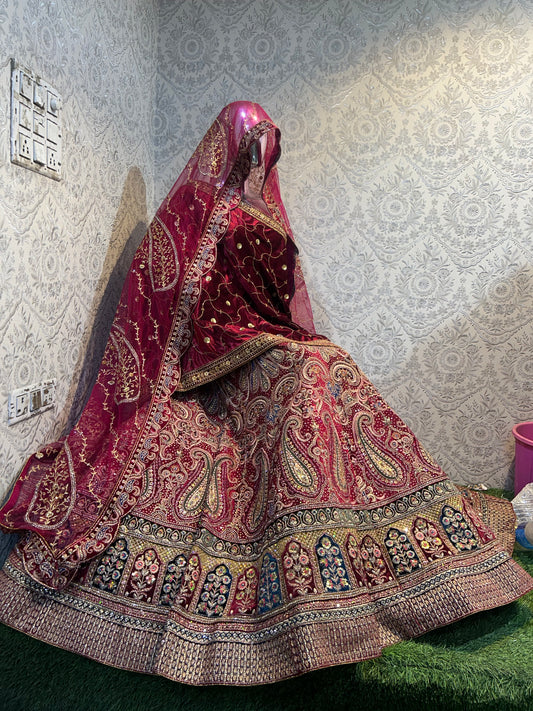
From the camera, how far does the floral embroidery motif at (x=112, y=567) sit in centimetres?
145

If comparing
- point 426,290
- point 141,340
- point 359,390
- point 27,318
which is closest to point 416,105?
point 426,290

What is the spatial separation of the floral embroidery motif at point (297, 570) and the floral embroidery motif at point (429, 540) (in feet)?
1.10

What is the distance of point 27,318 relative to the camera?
5.51ft

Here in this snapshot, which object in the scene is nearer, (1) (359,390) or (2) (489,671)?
(2) (489,671)

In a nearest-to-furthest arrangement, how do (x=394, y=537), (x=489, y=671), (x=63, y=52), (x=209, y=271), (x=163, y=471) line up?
1. (x=489, y=671)
2. (x=394, y=537)
3. (x=163, y=471)
4. (x=63, y=52)
5. (x=209, y=271)

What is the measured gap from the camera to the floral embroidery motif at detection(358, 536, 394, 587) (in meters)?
1.42

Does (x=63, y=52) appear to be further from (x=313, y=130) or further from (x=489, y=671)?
(x=489, y=671)

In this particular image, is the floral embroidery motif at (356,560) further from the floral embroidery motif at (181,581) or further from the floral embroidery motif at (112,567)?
the floral embroidery motif at (112,567)

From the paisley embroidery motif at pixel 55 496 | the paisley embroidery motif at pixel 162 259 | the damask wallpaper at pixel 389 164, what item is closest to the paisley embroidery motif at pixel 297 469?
the paisley embroidery motif at pixel 55 496

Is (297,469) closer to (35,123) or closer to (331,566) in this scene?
(331,566)

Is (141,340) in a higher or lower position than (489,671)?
higher

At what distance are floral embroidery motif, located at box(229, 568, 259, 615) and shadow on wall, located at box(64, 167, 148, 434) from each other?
91 cm

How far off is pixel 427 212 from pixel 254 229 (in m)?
0.90

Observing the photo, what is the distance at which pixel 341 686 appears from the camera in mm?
1266
